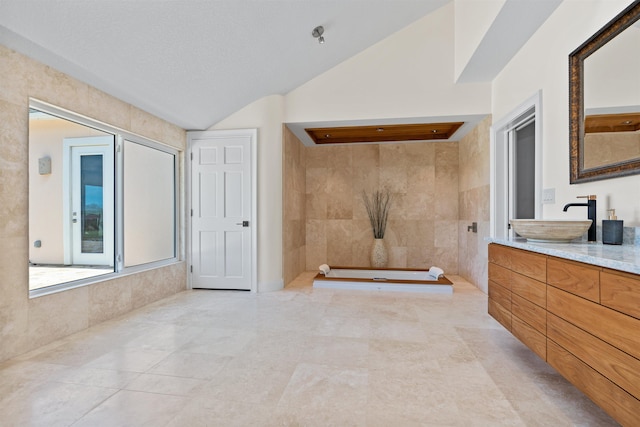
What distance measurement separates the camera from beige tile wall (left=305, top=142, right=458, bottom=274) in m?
5.30

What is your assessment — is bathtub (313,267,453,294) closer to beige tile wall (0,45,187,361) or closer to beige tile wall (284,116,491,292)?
beige tile wall (284,116,491,292)

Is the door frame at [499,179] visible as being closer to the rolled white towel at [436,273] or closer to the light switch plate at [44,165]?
the rolled white towel at [436,273]

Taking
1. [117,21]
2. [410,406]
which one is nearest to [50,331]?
[117,21]

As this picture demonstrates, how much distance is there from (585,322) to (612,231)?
790mm

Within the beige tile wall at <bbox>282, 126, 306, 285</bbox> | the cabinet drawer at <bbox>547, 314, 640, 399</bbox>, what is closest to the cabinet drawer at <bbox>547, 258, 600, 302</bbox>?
the cabinet drawer at <bbox>547, 314, 640, 399</bbox>

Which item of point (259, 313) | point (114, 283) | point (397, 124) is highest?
point (397, 124)

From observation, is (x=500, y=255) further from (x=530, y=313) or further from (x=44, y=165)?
(x=44, y=165)

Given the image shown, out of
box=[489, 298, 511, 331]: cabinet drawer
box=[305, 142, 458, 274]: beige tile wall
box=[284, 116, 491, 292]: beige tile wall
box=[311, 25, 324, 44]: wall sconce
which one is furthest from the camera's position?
box=[305, 142, 458, 274]: beige tile wall

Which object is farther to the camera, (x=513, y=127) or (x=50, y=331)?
(x=513, y=127)

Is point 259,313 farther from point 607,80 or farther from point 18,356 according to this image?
point 607,80

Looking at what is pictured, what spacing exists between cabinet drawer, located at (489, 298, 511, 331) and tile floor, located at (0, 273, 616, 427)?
0.26 metres

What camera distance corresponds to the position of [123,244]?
3311 mm

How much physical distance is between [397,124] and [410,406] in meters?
3.54

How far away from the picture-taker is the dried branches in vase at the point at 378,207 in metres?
5.46
